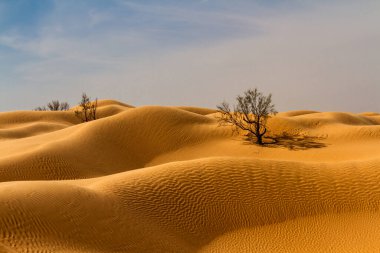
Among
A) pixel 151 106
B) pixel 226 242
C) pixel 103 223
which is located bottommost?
pixel 226 242

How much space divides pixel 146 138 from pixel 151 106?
3642mm

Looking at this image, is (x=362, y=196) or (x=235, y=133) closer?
(x=362, y=196)

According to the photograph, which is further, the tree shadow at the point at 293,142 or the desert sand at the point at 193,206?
the tree shadow at the point at 293,142

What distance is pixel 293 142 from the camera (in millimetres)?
20375

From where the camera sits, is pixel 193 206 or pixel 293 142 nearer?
pixel 193 206

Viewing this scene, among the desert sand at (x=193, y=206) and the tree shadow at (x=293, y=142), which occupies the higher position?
the tree shadow at (x=293, y=142)

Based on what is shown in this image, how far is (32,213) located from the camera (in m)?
6.54

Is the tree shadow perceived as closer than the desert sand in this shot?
No

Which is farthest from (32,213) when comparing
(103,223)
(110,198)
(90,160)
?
(90,160)

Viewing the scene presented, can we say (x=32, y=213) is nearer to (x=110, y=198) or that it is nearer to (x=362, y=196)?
(x=110, y=198)

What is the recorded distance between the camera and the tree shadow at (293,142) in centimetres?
1944

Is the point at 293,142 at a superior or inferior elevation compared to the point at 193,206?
superior

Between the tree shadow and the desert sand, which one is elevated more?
the tree shadow

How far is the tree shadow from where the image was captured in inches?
765
